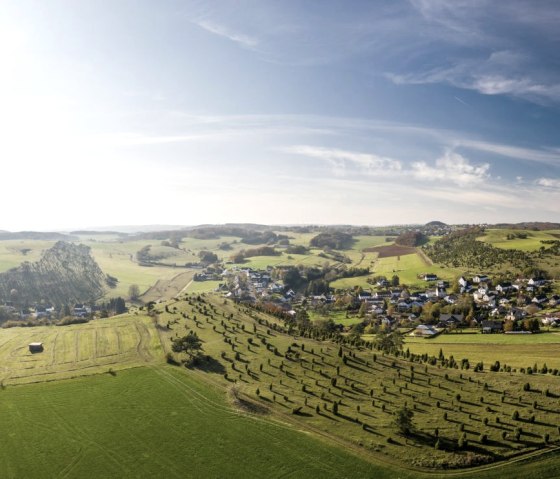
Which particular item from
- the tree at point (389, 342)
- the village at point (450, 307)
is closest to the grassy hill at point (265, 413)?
the tree at point (389, 342)

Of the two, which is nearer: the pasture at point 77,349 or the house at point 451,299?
the pasture at point 77,349

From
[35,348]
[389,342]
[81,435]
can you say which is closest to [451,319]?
[389,342]

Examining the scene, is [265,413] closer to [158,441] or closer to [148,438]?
[158,441]

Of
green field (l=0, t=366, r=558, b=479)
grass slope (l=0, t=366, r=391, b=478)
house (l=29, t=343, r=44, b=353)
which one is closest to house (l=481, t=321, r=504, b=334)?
green field (l=0, t=366, r=558, b=479)

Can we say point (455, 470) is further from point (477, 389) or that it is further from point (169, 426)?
point (169, 426)

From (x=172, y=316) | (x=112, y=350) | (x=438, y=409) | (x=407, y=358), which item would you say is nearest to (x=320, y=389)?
(x=438, y=409)

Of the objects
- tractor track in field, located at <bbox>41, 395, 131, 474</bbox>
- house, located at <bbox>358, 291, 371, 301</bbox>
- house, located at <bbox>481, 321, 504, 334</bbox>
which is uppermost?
house, located at <bbox>481, 321, 504, 334</bbox>

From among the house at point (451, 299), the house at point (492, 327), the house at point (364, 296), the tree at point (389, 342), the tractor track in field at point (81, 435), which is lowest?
the tractor track in field at point (81, 435)

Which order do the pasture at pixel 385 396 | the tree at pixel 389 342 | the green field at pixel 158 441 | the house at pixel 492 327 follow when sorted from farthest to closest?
the house at pixel 492 327 → the tree at pixel 389 342 → the pasture at pixel 385 396 → the green field at pixel 158 441

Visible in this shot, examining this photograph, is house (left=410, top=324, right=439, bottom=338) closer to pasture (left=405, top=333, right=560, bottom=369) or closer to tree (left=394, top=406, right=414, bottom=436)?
pasture (left=405, top=333, right=560, bottom=369)

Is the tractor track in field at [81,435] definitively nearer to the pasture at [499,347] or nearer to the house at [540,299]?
the pasture at [499,347]
